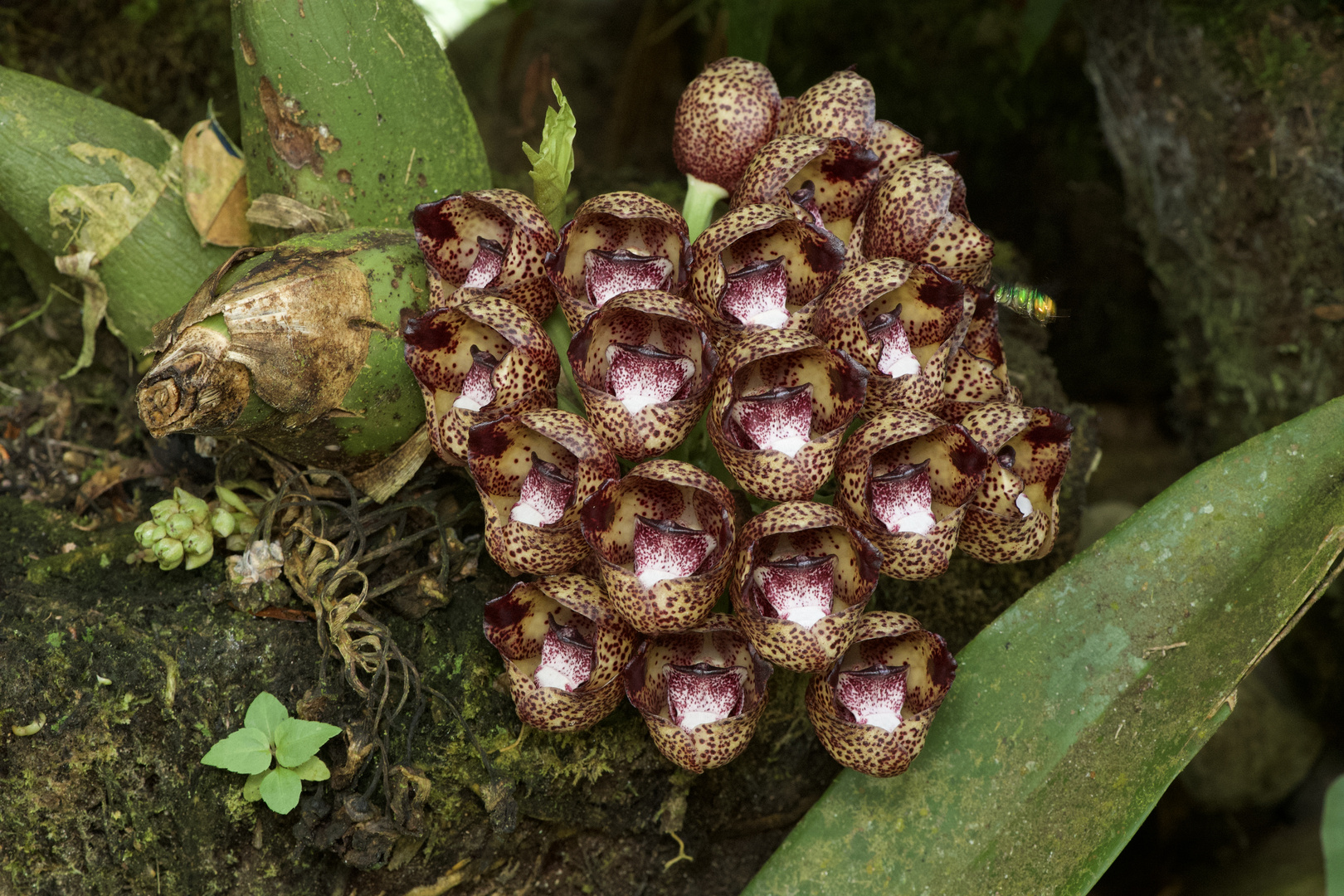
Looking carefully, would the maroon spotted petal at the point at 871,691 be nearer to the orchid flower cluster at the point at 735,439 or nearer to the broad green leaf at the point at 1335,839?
the orchid flower cluster at the point at 735,439

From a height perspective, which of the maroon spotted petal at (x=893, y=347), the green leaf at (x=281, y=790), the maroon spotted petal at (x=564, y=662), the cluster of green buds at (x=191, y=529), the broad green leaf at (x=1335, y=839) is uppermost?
the maroon spotted petal at (x=893, y=347)

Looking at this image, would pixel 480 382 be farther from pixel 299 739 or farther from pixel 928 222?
pixel 928 222

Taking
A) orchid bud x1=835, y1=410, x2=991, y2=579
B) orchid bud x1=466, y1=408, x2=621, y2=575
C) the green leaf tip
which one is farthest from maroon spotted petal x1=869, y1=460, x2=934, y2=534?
the green leaf tip

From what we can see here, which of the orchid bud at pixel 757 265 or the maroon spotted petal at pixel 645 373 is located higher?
the orchid bud at pixel 757 265

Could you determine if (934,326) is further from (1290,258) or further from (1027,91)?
(1027,91)

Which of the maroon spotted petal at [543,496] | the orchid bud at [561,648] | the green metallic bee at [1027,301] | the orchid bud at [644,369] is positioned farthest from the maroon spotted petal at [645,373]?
the green metallic bee at [1027,301]

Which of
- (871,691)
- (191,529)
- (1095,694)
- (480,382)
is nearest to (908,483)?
(871,691)

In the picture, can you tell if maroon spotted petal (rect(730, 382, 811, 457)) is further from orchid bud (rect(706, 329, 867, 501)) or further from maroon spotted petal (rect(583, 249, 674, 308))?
maroon spotted petal (rect(583, 249, 674, 308))

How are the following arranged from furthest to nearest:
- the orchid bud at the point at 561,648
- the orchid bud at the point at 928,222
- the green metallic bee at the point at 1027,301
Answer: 1. the green metallic bee at the point at 1027,301
2. the orchid bud at the point at 928,222
3. the orchid bud at the point at 561,648
